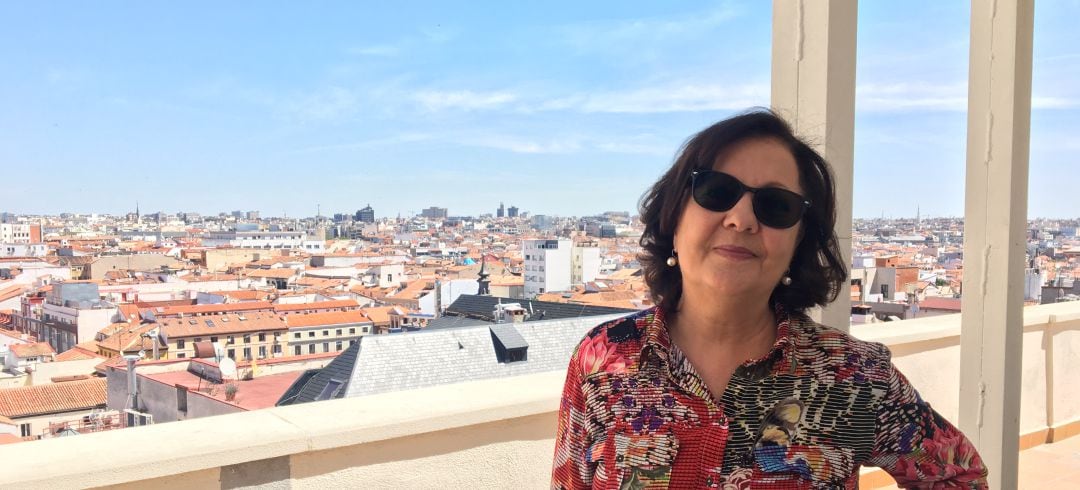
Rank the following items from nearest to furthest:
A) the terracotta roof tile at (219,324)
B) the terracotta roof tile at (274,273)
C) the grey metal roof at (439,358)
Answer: the grey metal roof at (439,358)
the terracotta roof tile at (219,324)
the terracotta roof tile at (274,273)

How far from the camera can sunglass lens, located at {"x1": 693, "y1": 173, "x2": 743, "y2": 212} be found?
2.58 ft

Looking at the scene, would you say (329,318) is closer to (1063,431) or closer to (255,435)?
(1063,431)

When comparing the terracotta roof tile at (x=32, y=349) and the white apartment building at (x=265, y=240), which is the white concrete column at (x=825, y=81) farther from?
the white apartment building at (x=265, y=240)

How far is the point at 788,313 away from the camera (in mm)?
829

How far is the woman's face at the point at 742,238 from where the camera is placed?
78cm

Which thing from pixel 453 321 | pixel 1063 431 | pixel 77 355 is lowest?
pixel 77 355

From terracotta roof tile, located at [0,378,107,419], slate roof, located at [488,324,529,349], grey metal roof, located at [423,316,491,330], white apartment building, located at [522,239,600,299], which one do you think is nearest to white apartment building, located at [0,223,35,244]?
white apartment building, located at [522,239,600,299]

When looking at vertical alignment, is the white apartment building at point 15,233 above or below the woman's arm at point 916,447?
below

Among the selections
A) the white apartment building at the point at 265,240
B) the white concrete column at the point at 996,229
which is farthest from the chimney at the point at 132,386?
the white apartment building at the point at 265,240

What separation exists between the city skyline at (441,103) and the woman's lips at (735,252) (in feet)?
0.54

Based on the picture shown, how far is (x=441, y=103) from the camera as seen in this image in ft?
214

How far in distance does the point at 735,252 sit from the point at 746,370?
13 centimetres

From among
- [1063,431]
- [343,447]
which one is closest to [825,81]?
[343,447]

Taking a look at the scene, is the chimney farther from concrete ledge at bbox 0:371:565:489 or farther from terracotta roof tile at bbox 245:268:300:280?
terracotta roof tile at bbox 245:268:300:280
